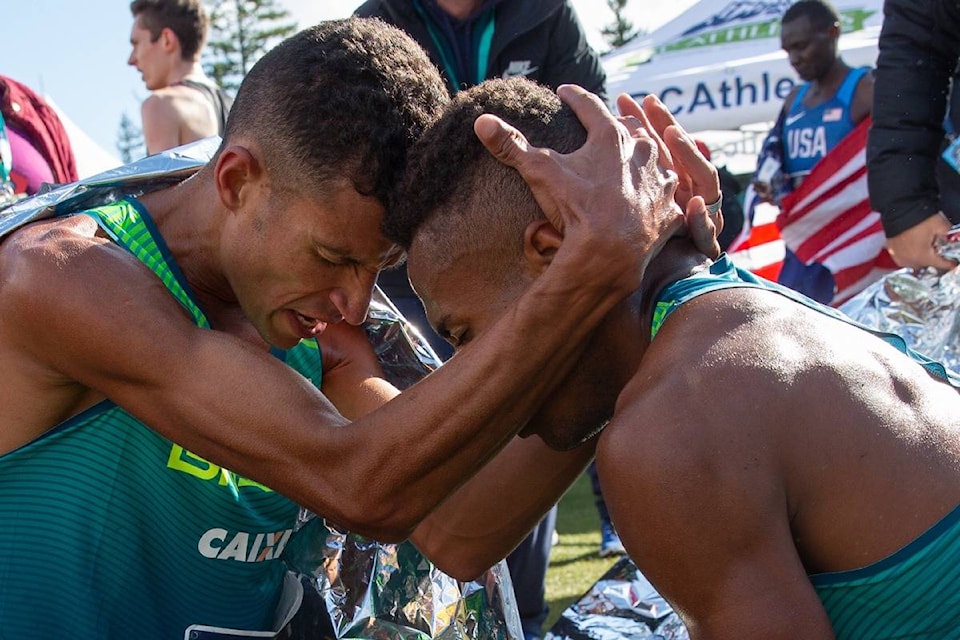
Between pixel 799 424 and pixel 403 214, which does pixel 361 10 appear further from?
pixel 799 424

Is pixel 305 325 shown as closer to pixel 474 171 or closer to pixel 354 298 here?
pixel 354 298

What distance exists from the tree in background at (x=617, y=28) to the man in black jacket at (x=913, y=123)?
4384 centimetres

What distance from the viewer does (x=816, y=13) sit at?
7.04m

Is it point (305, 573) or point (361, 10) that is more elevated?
point (361, 10)

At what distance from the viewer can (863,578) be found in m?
1.72

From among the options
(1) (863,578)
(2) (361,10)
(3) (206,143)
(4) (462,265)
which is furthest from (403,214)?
(2) (361,10)

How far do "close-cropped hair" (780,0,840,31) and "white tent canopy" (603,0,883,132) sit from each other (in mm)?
2562

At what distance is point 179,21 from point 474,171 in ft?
13.9

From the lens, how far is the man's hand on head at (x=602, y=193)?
185cm

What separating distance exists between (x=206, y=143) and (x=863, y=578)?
1780 millimetres

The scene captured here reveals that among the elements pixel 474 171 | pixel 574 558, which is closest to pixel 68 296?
pixel 474 171

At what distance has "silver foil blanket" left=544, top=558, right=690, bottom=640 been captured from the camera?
291cm

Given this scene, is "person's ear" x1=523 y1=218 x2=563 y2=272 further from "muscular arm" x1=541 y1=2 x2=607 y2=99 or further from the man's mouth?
"muscular arm" x1=541 y1=2 x2=607 y2=99

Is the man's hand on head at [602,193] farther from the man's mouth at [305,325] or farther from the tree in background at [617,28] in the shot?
the tree in background at [617,28]
